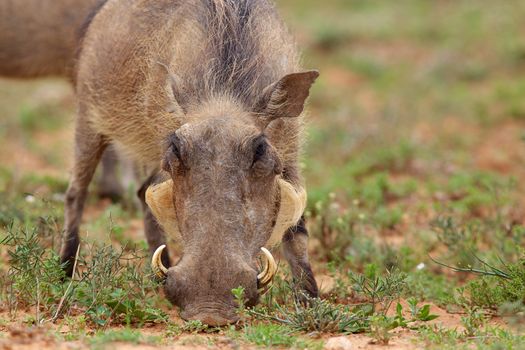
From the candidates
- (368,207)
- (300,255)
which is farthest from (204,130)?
(368,207)

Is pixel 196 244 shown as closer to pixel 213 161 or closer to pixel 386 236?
pixel 213 161

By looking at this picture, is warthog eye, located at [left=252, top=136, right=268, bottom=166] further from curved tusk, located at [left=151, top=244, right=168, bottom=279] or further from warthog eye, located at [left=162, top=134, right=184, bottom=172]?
curved tusk, located at [left=151, top=244, right=168, bottom=279]

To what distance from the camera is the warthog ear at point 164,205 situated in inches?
156

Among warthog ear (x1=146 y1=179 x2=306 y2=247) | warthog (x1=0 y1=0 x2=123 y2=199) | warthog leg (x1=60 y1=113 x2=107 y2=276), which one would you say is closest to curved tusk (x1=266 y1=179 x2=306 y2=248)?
warthog ear (x1=146 y1=179 x2=306 y2=247)

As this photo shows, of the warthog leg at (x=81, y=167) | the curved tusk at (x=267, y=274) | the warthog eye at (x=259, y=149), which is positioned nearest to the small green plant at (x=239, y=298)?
the curved tusk at (x=267, y=274)

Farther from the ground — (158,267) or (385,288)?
(158,267)

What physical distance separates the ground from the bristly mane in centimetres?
69

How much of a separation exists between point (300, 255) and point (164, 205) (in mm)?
722

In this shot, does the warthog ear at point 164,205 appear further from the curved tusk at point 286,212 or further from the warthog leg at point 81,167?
the warthog leg at point 81,167

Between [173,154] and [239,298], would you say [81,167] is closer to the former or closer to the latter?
[173,154]

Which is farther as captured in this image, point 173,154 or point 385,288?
point 385,288

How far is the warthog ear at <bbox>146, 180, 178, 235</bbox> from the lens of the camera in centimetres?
397

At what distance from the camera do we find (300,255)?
4355mm

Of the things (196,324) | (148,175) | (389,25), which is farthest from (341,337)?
(389,25)
